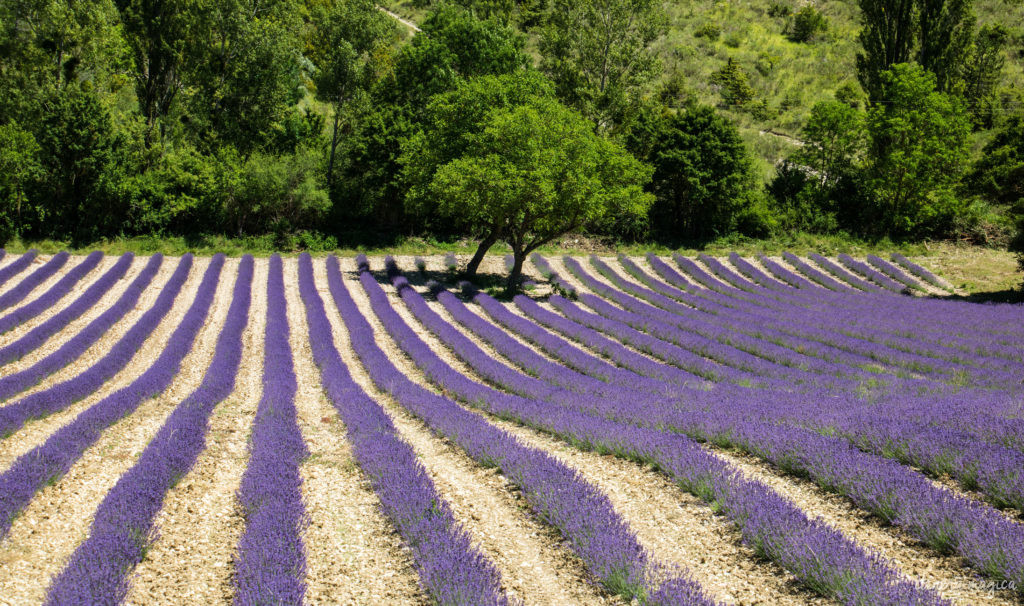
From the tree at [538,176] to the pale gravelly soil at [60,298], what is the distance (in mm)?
13781

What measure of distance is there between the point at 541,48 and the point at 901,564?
40.9 meters

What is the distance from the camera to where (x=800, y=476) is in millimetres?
6852

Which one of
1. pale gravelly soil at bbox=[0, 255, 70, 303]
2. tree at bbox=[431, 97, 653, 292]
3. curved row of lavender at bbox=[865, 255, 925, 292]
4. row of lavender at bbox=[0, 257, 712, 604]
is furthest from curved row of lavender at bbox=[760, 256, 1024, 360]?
pale gravelly soil at bbox=[0, 255, 70, 303]

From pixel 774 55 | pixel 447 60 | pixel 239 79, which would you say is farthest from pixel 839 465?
pixel 774 55

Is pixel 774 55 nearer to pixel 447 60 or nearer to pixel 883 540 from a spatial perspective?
pixel 447 60

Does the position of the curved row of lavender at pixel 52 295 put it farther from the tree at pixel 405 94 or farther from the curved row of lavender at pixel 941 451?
the curved row of lavender at pixel 941 451

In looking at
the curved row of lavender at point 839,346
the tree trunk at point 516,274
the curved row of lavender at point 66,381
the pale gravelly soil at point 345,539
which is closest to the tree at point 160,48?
the curved row of lavender at point 66,381

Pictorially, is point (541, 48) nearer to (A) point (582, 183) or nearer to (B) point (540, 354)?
(A) point (582, 183)

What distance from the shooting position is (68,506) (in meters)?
6.80

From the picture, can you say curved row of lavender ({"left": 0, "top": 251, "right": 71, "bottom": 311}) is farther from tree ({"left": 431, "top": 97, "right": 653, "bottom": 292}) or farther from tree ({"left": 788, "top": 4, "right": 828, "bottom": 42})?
tree ({"left": 788, "top": 4, "right": 828, "bottom": 42})

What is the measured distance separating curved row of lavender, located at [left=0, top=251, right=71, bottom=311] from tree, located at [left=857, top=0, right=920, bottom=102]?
45870mm

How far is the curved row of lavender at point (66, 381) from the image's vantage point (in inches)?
385

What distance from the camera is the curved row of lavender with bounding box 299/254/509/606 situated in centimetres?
497

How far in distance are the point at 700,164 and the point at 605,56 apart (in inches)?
415
